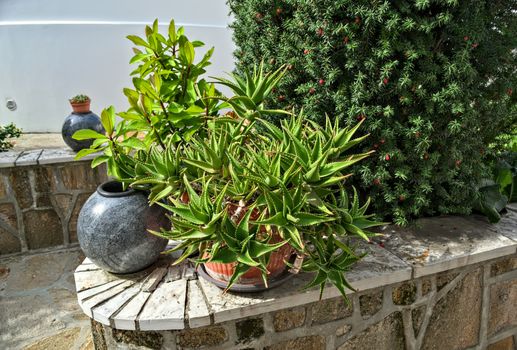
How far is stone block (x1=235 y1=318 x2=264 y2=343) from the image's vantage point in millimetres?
1551

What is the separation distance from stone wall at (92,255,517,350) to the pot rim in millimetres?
531

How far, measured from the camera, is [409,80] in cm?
168

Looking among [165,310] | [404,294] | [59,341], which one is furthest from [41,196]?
[404,294]

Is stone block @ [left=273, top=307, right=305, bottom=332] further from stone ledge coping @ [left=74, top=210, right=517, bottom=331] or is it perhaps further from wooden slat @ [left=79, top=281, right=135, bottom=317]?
wooden slat @ [left=79, top=281, right=135, bottom=317]

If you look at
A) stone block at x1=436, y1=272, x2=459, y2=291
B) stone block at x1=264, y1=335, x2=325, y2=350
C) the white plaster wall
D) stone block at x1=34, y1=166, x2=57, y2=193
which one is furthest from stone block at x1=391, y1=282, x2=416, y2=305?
the white plaster wall

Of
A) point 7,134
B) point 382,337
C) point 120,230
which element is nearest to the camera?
point 120,230

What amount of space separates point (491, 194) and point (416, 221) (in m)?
0.53

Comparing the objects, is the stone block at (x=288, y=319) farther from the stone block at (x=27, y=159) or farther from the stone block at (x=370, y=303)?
the stone block at (x=27, y=159)

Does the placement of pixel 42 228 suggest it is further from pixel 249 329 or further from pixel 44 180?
pixel 249 329

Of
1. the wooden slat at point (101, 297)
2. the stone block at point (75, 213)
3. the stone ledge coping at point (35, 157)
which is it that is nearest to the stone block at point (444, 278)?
the wooden slat at point (101, 297)

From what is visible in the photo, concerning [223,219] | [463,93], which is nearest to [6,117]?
[223,219]

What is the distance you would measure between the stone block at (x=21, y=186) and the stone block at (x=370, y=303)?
9.86 feet

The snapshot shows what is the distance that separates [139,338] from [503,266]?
5.95 feet

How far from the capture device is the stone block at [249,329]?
155 centimetres
